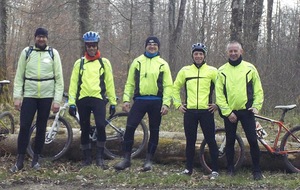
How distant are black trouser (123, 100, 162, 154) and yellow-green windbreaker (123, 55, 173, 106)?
0.17 meters

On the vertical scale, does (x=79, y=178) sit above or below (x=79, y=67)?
below

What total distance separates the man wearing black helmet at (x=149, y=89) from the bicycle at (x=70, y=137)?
690 millimetres

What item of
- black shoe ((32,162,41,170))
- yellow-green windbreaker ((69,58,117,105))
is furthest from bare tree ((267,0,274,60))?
black shoe ((32,162,41,170))

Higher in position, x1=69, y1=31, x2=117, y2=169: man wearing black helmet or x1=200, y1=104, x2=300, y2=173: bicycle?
x1=69, y1=31, x2=117, y2=169: man wearing black helmet

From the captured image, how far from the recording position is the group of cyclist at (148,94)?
21.4 ft

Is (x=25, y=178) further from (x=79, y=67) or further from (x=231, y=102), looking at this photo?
(x=231, y=102)

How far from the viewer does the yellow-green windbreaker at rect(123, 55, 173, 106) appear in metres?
6.96

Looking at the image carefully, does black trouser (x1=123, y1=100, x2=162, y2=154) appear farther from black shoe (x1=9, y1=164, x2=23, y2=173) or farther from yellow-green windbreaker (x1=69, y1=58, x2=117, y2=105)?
black shoe (x1=9, y1=164, x2=23, y2=173)

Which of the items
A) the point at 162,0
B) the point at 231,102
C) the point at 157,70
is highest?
the point at 162,0

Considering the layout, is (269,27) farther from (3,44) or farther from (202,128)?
(202,128)

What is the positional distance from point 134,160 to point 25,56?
283cm

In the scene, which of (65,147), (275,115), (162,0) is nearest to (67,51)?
(162,0)

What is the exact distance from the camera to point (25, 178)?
6.56 metres

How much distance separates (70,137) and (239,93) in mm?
3340
